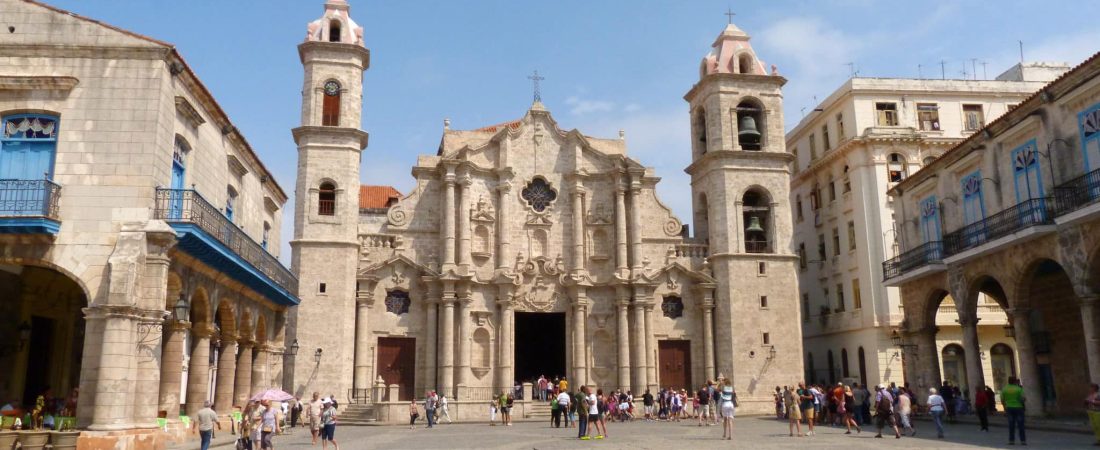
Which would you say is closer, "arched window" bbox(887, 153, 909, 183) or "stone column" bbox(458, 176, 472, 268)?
"stone column" bbox(458, 176, 472, 268)

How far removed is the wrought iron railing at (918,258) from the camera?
26188mm

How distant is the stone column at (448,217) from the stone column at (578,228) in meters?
5.13

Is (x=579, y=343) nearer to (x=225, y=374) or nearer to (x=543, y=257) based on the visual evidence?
(x=543, y=257)

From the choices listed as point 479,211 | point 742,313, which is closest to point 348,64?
point 479,211

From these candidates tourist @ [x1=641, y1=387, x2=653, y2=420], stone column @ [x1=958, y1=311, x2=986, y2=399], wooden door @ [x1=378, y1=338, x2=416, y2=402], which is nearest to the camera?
stone column @ [x1=958, y1=311, x2=986, y2=399]

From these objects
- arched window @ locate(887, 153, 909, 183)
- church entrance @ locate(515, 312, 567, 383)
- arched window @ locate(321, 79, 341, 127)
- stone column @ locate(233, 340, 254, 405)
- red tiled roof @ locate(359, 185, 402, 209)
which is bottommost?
stone column @ locate(233, 340, 254, 405)

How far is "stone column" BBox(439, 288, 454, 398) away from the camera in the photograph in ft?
107

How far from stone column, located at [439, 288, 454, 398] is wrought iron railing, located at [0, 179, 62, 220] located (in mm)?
18070

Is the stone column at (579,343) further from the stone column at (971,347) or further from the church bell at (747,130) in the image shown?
the stone column at (971,347)

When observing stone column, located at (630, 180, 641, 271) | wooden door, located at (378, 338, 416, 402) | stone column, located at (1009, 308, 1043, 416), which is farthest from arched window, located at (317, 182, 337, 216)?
stone column, located at (1009, 308, 1043, 416)

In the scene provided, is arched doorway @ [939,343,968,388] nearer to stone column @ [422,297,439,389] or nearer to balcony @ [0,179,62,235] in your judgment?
stone column @ [422,297,439,389]

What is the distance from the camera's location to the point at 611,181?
3681 centimetres

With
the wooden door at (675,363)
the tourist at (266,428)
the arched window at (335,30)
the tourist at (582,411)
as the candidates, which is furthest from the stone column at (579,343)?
the tourist at (266,428)

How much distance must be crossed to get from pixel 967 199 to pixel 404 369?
20.9m
